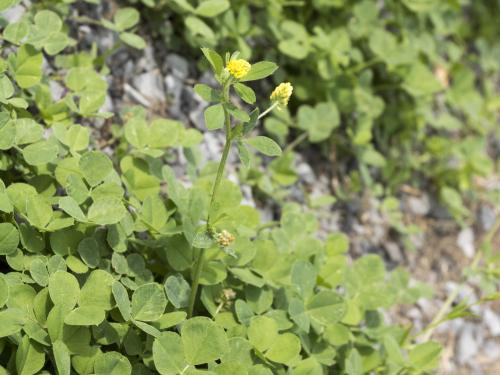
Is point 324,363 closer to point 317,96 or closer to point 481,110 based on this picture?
point 317,96

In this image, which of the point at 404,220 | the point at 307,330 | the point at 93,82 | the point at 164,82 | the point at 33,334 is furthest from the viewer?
the point at 404,220

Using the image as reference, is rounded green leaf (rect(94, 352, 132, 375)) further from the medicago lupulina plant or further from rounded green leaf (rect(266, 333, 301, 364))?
rounded green leaf (rect(266, 333, 301, 364))

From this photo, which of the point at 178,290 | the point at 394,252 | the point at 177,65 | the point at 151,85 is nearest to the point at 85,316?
the point at 178,290

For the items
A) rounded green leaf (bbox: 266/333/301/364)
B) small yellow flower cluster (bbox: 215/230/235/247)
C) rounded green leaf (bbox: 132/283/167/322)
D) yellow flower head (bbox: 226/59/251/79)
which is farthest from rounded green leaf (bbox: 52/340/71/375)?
yellow flower head (bbox: 226/59/251/79)

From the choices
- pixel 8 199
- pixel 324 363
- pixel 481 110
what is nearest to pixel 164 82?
pixel 8 199

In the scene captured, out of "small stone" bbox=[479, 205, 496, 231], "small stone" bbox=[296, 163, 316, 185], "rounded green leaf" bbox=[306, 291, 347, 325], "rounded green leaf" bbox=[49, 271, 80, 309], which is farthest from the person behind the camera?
"small stone" bbox=[479, 205, 496, 231]

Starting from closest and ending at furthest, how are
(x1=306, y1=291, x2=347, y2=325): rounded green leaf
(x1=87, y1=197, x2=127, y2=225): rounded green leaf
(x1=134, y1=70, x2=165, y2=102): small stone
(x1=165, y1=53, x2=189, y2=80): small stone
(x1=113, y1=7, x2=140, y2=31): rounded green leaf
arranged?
(x1=87, y1=197, x2=127, y2=225): rounded green leaf
(x1=306, y1=291, x2=347, y2=325): rounded green leaf
(x1=113, y1=7, x2=140, y2=31): rounded green leaf
(x1=134, y1=70, x2=165, y2=102): small stone
(x1=165, y1=53, x2=189, y2=80): small stone

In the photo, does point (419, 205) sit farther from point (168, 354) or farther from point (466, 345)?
point (168, 354)

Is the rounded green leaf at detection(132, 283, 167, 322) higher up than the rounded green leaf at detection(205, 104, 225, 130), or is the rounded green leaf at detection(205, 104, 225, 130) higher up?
the rounded green leaf at detection(205, 104, 225, 130)

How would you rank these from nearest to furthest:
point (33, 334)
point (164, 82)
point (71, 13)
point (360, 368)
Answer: point (33, 334) < point (360, 368) < point (71, 13) < point (164, 82)
